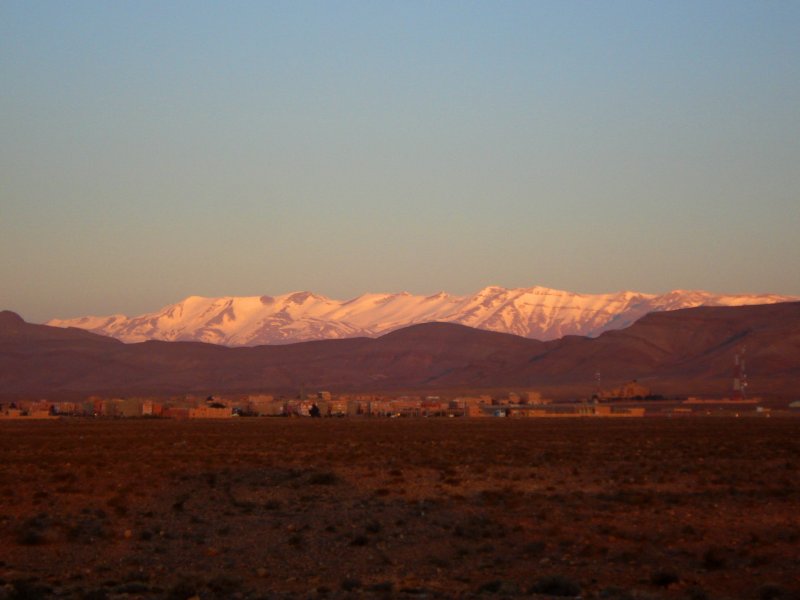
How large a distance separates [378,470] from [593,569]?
19.6m

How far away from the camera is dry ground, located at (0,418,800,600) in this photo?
17.5 meters

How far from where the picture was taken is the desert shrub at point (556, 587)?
16.6 meters

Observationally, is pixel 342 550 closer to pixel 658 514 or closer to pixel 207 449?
pixel 658 514

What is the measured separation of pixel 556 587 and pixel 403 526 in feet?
24.5

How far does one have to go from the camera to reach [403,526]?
78.2 ft

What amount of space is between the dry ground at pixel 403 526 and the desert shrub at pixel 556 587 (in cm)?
2

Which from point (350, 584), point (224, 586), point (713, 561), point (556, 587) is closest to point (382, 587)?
point (350, 584)

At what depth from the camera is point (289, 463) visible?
4206 cm

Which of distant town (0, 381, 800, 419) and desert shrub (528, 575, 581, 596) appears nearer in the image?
desert shrub (528, 575, 581, 596)

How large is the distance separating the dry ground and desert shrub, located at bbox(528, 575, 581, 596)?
0.02m

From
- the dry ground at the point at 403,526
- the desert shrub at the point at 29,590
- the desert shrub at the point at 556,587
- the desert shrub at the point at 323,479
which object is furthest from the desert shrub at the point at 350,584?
the desert shrub at the point at 323,479

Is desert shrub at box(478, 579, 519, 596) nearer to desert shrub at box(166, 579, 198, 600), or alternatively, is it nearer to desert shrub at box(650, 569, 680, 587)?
desert shrub at box(650, 569, 680, 587)

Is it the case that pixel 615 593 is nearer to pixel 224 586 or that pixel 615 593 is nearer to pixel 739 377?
pixel 224 586

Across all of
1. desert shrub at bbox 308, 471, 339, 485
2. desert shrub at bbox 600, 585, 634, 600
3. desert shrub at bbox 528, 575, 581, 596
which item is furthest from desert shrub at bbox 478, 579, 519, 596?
desert shrub at bbox 308, 471, 339, 485
